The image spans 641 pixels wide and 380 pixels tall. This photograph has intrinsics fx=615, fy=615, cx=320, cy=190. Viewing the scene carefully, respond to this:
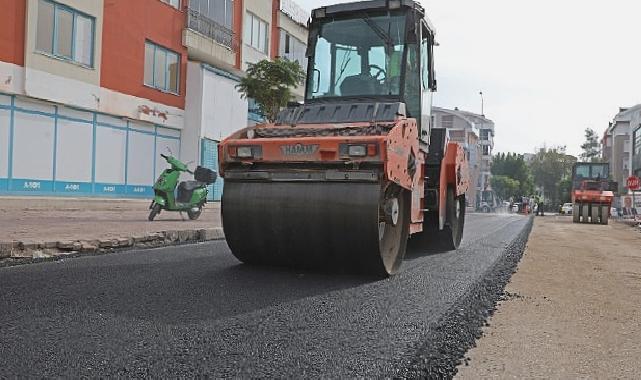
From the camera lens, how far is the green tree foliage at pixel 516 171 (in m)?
91.9

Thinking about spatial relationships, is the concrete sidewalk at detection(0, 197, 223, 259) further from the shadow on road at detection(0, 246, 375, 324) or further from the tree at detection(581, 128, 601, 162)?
the tree at detection(581, 128, 601, 162)

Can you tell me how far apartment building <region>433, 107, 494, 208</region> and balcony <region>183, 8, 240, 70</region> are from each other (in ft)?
161

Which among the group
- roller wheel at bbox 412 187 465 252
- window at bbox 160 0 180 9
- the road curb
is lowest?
the road curb

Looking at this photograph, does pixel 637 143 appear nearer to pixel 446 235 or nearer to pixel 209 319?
pixel 446 235

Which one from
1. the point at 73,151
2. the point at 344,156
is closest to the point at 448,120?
the point at 73,151

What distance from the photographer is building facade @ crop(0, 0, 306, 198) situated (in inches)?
590

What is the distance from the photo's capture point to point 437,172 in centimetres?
848

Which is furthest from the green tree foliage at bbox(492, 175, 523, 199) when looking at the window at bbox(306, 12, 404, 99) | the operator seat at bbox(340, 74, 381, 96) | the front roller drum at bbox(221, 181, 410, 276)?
the front roller drum at bbox(221, 181, 410, 276)

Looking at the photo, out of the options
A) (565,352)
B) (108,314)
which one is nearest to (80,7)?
(108,314)

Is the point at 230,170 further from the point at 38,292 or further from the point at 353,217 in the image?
the point at 38,292

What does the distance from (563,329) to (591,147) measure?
10284cm

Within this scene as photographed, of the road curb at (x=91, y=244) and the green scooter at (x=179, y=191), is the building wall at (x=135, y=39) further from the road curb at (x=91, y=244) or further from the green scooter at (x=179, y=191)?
the road curb at (x=91, y=244)

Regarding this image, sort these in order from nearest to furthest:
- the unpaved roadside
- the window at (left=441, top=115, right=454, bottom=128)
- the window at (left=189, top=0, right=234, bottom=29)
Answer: the unpaved roadside, the window at (left=189, top=0, right=234, bottom=29), the window at (left=441, top=115, right=454, bottom=128)

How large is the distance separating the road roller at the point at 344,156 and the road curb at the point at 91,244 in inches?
106
